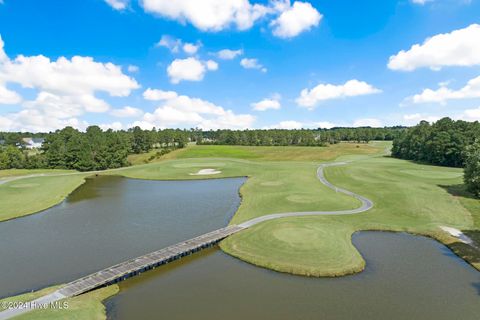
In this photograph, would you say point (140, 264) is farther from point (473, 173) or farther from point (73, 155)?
point (73, 155)

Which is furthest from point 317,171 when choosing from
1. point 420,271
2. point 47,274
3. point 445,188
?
point 47,274

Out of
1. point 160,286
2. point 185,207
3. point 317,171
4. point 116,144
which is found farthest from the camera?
A: point 116,144

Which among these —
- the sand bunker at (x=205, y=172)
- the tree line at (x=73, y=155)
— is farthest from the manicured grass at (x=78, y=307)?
the tree line at (x=73, y=155)

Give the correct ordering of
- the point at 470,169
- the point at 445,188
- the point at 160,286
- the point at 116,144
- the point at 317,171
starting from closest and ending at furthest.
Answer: the point at 160,286 < the point at 470,169 < the point at 445,188 < the point at 317,171 < the point at 116,144

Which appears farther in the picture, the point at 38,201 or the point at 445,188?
the point at 445,188

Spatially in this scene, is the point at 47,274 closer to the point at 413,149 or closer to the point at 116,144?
the point at 116,144

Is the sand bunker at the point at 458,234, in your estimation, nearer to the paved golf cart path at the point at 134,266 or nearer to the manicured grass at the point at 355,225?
the manicured grass at the point at 355,225

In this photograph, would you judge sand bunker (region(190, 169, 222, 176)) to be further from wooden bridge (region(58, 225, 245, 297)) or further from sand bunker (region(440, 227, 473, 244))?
sand bunker (region(440, 227, 473, 244))
